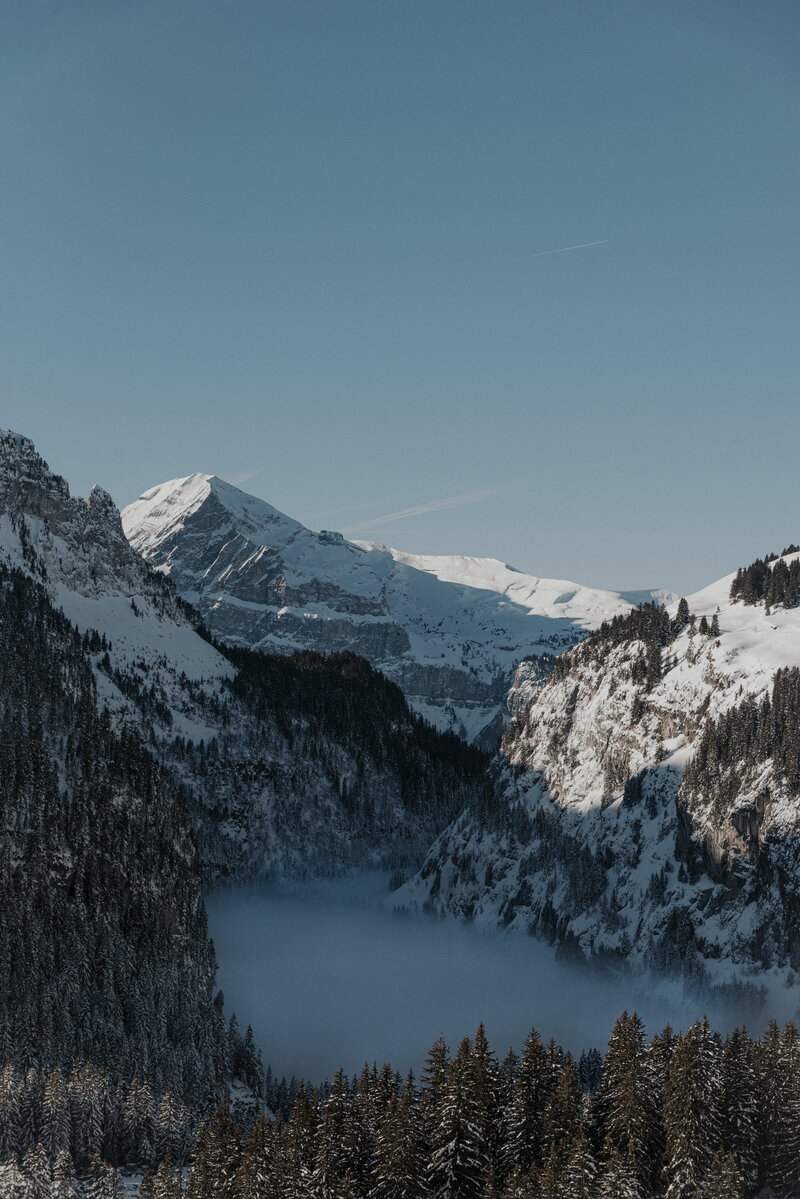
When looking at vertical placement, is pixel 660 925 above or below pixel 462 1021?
above

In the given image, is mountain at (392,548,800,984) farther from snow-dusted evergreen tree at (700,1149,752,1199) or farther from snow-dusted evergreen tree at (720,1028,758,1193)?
snow-dusted evergreen tree at (700,1149,752,1199)

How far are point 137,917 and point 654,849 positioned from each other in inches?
3793

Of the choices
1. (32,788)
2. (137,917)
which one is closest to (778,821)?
(137,917)

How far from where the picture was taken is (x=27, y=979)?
555ft

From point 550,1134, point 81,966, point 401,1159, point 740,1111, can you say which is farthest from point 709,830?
point 401,1159

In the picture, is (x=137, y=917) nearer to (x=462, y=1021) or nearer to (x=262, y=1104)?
(x=262, y=1104)

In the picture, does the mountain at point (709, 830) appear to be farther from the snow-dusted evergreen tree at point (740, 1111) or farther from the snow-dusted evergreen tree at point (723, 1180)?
the snow-dusted evergreen tree at point (723, 1180)

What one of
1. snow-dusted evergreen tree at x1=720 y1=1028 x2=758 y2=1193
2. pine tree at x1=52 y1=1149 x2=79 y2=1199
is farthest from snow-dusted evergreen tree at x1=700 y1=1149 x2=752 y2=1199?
pine tree at x1=52 y1=1149 x2=79 y2=1199

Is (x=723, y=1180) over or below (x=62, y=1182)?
over

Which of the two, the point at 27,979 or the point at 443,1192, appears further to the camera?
the point at 27,979

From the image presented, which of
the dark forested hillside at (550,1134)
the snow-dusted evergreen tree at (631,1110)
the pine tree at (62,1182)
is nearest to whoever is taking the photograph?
the dark forested hillside at (550,1134)

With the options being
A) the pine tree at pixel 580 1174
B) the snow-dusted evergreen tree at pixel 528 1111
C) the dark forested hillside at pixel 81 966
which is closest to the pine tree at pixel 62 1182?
the dark forested hillside at pixel 81 966

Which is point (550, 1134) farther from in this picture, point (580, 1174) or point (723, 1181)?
point (723, 1181)

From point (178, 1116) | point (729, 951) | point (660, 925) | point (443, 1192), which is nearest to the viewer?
point (443, 1192)
